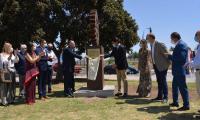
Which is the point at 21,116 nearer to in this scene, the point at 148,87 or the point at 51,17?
the point at 148,87

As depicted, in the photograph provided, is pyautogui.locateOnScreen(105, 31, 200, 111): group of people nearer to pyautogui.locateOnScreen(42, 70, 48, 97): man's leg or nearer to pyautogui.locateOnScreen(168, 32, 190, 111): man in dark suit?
pyautogui.locateOnScreen(168, 32, 190, 111): man in dark suit

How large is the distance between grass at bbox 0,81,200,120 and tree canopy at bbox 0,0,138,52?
12.6 metres

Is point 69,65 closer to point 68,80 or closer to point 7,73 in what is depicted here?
point 68,80

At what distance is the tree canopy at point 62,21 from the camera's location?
85.1ft

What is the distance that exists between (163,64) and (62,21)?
51.9ft

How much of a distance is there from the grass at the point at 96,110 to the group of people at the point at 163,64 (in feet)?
1.68

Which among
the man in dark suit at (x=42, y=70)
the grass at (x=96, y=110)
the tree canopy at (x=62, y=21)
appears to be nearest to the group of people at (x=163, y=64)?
the grass at (x=96, y=110)

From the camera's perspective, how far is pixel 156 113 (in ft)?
36.7

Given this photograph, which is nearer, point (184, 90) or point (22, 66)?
point (184, 90)

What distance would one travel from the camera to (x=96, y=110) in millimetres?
11922

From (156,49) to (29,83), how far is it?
13.4 ft

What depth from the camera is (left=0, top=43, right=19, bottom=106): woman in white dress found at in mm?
13362

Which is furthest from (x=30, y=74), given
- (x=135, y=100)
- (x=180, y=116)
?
(x=180, y=116)

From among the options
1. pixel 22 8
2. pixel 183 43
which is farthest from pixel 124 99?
pixel 22 8
